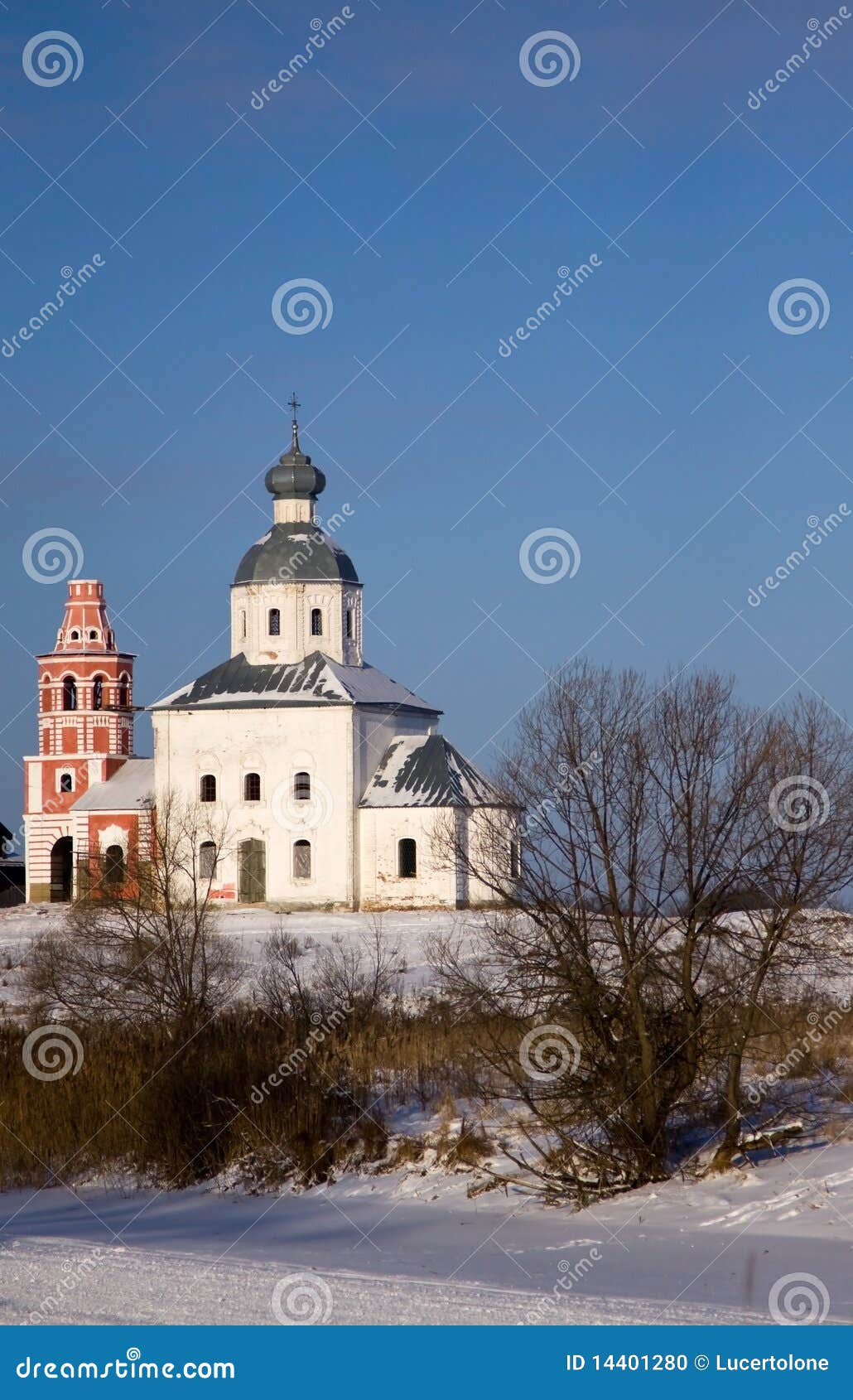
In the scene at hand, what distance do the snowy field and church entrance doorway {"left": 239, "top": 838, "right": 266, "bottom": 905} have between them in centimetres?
2836

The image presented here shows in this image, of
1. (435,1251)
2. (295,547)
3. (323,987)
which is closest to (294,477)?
(295,547)

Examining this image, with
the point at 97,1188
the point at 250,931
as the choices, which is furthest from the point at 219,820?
the point at 97,1188

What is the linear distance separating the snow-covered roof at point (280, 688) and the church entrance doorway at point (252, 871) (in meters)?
3.56

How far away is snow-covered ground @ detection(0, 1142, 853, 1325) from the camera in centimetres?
1085

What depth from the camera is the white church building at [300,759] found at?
1804 inches

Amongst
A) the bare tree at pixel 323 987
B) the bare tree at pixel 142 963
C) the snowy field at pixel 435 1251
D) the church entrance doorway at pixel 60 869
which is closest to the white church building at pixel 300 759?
the church entrance doorway at pixel 60 869

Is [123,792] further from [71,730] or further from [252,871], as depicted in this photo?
[252,871]

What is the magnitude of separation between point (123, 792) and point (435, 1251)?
38.3 metres

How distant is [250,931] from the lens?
3772 cm

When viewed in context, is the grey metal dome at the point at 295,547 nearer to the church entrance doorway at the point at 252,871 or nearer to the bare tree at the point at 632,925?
the church entrance doorway at the point at 252,871

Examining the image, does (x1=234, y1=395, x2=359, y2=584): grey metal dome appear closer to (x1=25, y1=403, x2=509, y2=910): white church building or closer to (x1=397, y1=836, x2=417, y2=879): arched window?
(x1=25, y1=403, x2=509, y2=910): white church building

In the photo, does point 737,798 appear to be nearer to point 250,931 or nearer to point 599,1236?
point 599,1236
